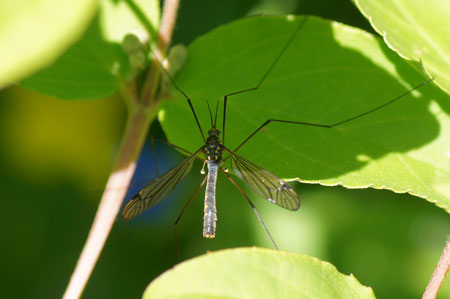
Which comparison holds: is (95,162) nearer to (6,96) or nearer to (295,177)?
(6,96)

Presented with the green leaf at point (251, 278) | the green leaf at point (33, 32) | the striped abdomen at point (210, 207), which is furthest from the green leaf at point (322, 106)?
the green leaf at point (33, 32)

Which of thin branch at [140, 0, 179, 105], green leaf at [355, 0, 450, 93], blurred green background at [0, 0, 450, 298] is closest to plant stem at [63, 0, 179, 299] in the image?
thin branch at [140, 0, 179, 105]

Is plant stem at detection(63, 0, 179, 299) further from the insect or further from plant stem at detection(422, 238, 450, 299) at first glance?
plant stem at detection(422, 238, 450, 299)

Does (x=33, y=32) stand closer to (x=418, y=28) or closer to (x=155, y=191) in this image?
(x=418, y=28)

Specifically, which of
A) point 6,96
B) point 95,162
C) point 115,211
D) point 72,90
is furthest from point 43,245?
point 115,211

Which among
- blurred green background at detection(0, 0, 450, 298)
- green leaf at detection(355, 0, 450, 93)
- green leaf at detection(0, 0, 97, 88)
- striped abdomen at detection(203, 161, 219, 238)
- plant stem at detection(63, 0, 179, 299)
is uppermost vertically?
→ green leaf at detection(0, 0, 97, 88)

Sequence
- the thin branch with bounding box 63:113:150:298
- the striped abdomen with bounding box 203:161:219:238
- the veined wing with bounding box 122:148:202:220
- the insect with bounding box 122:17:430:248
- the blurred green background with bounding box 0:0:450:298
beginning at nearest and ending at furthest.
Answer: the thin branch with bounding box 63:113:150:298 → the insect with bounding box 122:17:430:248 → the veined wing with bounding box 122:148:202:220 → the striped abdomen with bounding box 203:161:219:238 → the blurred green background with bounding box 0:0:450:298

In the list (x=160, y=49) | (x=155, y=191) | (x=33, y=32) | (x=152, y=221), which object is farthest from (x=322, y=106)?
(x=152, y=221)
